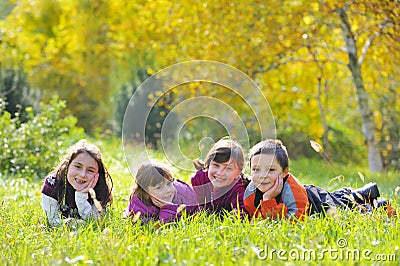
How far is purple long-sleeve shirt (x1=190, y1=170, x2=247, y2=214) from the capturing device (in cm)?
419

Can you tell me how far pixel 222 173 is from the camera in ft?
13.7

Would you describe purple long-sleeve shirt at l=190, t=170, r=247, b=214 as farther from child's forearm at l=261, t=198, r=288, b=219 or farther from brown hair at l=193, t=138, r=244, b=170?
child's forearm at l=261, t=198, r=288, b=219

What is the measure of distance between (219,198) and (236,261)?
149 cm

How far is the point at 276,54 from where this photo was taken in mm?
8891

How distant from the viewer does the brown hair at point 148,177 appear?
13.2 ft

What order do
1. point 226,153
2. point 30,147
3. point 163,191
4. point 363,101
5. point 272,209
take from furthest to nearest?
point 363,101
point 30,147
point 226,153
point 163,191
point 272,209

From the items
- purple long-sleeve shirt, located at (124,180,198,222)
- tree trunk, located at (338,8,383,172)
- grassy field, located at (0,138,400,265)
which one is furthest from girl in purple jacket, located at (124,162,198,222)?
tree trunk, located at (338,8,383,172)

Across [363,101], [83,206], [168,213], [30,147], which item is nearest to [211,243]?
[168,213]

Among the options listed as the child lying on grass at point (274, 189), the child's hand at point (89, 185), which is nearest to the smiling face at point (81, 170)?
the child's hand at point (89, 185)

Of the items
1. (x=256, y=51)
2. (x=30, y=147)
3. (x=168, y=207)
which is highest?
(x=256, y=51)

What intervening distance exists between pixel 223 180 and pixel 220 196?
0.38 ft

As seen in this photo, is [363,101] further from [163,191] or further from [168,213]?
[168,213]

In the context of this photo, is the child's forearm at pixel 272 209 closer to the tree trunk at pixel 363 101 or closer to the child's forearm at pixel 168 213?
the child's forearm at pixel 168 213

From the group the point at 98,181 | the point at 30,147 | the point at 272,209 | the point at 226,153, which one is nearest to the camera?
the point at 272,209
